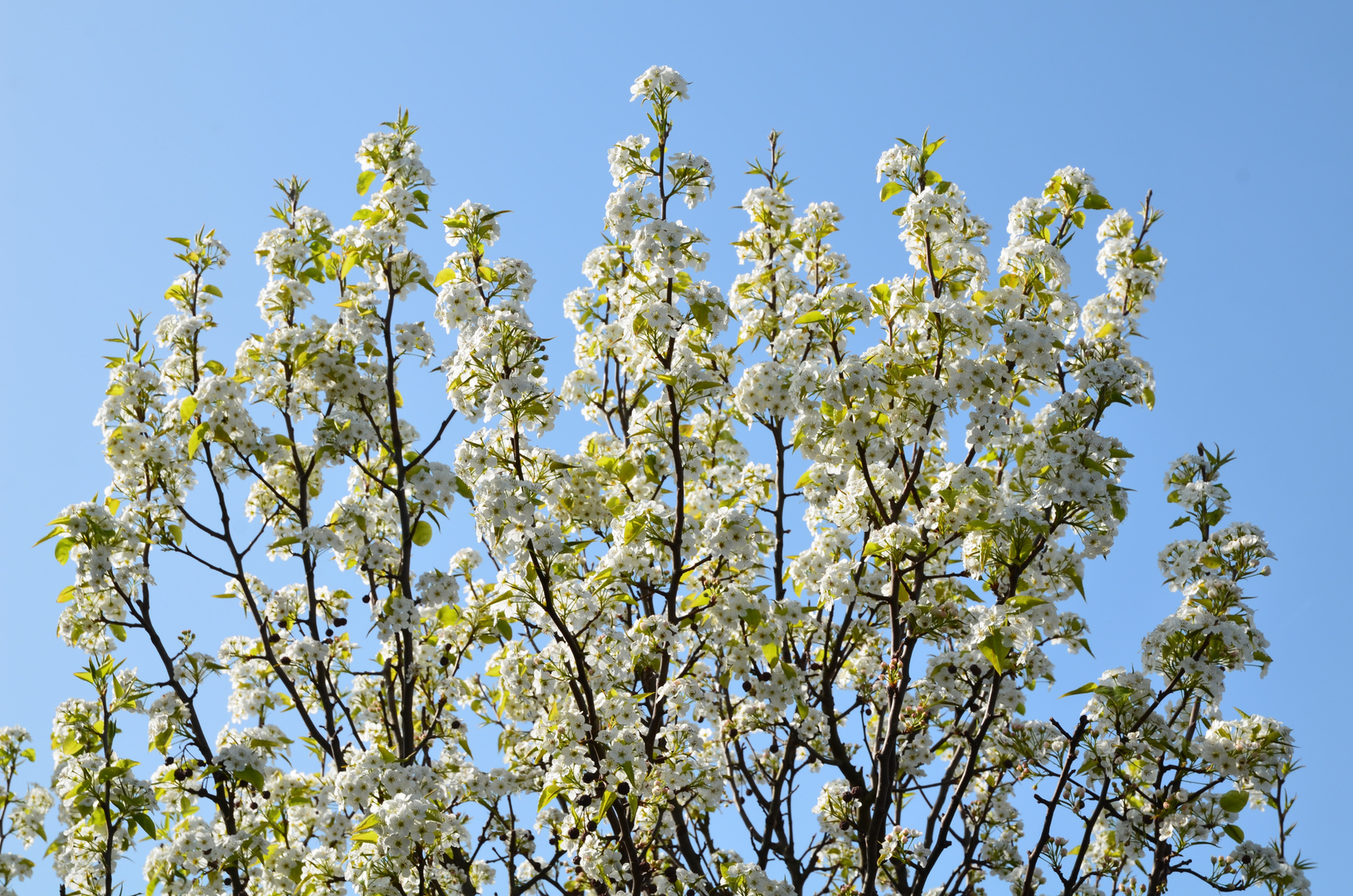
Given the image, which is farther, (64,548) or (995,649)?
(64,548)

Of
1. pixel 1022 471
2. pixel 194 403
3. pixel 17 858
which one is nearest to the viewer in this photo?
pixel 1022 471

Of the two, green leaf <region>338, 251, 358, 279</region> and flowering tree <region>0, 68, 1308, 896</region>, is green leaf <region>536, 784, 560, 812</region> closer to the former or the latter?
flowering tree <region>0, 68, 1308, 896</region>

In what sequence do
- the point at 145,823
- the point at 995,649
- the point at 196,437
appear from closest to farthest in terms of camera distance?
the point at 995,649 → the point at 145,823 → the point at 196,437

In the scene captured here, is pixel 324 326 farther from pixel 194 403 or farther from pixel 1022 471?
pixel 1022 471

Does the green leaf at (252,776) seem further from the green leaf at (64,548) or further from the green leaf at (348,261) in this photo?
the green leaf at (348,261)

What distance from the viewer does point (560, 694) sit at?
8.05 meters

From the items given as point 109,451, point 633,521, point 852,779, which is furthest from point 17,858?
point 852,779

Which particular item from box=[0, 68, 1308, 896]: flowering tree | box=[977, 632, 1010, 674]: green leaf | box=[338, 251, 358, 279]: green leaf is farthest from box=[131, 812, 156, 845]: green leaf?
box=[977, 632, 1010, 674]: green leaf

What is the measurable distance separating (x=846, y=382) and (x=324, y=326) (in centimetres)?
390

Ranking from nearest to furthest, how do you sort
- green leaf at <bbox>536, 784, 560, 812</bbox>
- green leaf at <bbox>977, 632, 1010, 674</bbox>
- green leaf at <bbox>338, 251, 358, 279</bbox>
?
green leaf at <bbox>977, 632, 1010, 674</bbox> → green leaf at <bbox>536, 784, 560, 812</bbox> → green leaf at <bbox>338, 251, 358, 279</bbox>

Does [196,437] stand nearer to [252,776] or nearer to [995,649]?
[252,776]

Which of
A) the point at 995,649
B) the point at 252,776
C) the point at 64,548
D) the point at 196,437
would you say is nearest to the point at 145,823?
the point at 252,776

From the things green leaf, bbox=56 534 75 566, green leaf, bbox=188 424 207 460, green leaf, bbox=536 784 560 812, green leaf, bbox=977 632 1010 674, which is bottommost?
green leaf, bbox=536 784 560 812

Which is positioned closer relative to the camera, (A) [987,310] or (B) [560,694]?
(A) [987,310]
